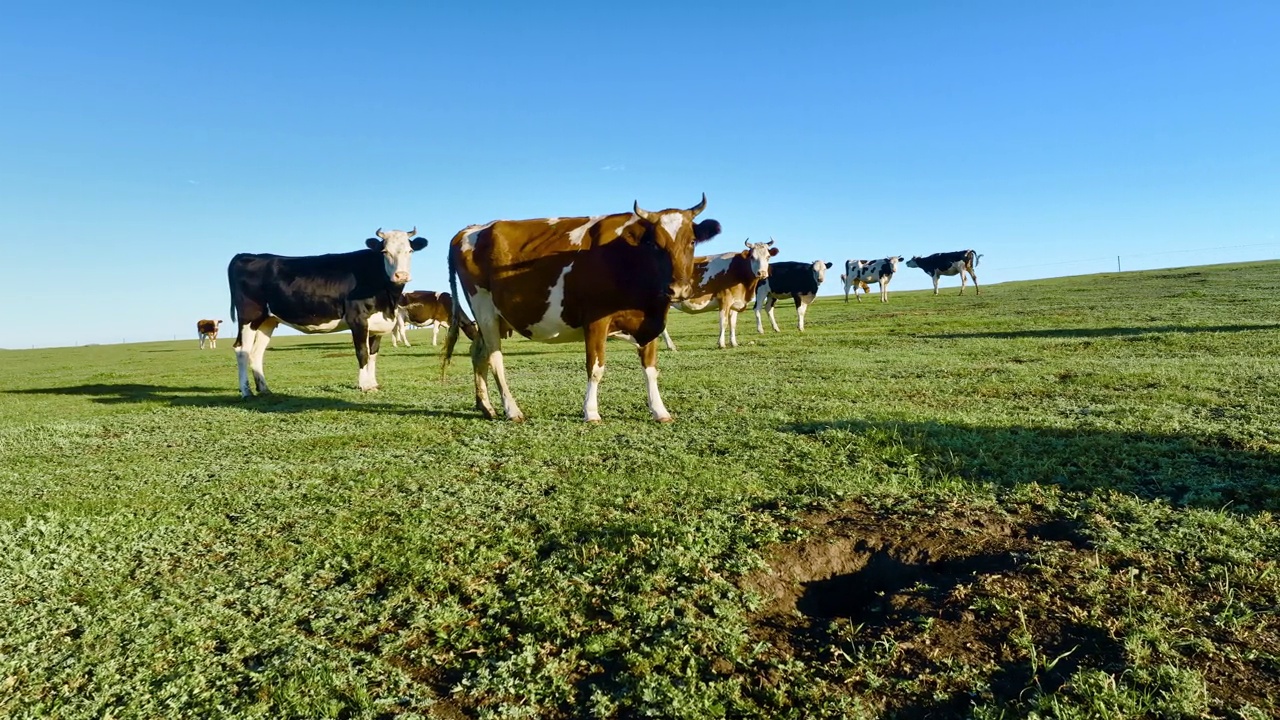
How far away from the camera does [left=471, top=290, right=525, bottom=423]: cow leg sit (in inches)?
319

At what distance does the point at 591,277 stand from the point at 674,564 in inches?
179

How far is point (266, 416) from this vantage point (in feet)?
29.9

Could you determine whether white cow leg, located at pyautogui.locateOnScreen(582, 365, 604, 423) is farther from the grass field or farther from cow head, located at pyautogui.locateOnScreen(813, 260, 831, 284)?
cow head, located at pyautogui.locateOnScreen(813, 260, 831, 284)

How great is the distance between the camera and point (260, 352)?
492 inches

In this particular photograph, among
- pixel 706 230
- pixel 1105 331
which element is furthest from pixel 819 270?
pixel 706 230

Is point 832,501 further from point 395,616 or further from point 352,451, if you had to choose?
point 352,451

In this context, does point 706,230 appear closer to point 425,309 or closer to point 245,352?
point 245,352

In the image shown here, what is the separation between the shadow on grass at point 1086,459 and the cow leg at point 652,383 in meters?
1.83

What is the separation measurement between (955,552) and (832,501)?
93 centimetres

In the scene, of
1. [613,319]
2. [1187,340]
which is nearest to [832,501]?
[613,319]

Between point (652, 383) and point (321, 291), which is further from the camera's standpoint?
point (321, 291)

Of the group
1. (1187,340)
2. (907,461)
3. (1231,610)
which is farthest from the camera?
(1187,340)

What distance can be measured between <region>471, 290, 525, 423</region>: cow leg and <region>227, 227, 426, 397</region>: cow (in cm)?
441


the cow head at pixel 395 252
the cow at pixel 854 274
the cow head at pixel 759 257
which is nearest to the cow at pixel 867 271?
the cow at pixel 854 274
